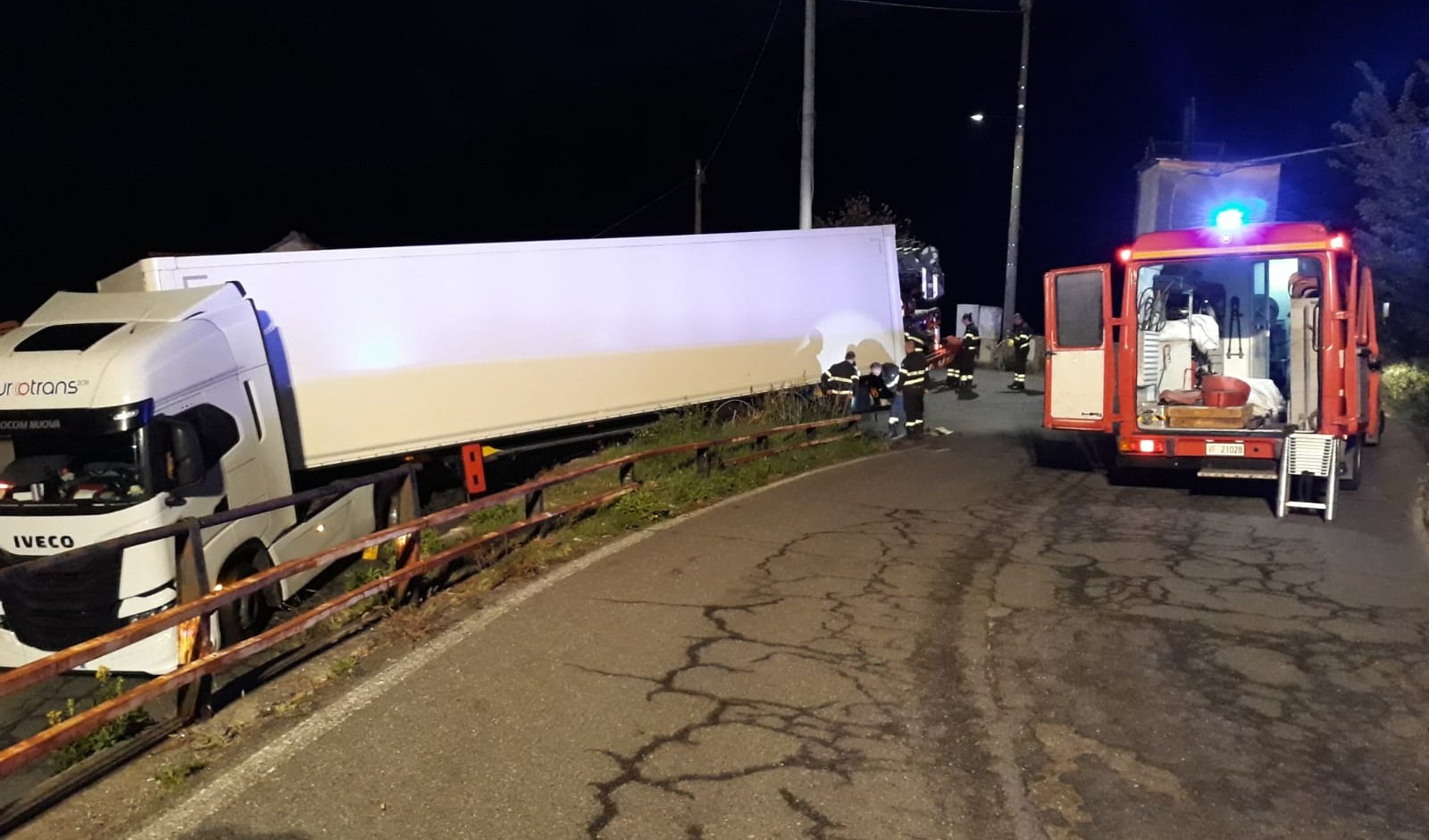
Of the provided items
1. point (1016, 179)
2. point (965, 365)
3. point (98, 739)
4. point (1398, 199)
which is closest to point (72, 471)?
point (98, 739)

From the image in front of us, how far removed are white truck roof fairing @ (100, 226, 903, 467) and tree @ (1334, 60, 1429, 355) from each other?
33.8ft

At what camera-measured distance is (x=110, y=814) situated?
380 cm

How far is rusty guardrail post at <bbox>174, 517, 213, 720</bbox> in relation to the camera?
4.63 m

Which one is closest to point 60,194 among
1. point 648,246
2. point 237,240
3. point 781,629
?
point 237,240

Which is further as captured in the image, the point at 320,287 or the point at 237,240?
the point at 237,240

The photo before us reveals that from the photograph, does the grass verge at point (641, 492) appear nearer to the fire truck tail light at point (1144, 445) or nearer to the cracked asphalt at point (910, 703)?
the cracked asphalt at point (910, 703)

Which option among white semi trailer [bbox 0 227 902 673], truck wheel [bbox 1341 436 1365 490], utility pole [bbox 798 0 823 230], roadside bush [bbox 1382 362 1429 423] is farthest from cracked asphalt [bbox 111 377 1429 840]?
utility pole [bbox 798 0 823 230]

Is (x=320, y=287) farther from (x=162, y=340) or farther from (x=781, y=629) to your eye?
(x=781, y=629)

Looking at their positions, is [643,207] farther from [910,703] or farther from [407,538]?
[910,703]

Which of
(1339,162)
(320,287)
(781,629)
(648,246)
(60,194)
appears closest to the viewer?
(781,629)

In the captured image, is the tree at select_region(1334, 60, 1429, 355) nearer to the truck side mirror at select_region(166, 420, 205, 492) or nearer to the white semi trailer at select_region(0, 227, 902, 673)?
the white semi trailer at select_region(0, 227, 902, 673)

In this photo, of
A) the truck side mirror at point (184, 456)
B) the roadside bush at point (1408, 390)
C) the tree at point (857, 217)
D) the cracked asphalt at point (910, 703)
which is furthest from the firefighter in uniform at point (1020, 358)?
the truck side mirror at point (184, 456)

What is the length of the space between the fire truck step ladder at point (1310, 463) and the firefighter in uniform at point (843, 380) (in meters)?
6.66

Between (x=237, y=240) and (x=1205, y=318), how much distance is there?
158 ft
